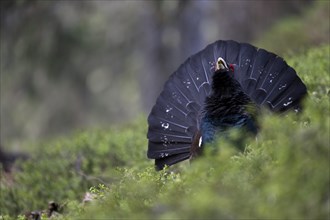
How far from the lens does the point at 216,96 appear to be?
18.7 feet

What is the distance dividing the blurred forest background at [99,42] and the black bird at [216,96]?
21.9ft

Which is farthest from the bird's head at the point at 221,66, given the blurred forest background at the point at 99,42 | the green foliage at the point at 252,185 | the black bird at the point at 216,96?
the blurred forest background at the point at 99,42

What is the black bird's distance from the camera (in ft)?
18.4

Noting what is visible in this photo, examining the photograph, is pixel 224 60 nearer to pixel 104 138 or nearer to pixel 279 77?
pixel 279 77

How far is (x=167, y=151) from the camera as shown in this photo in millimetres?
6246

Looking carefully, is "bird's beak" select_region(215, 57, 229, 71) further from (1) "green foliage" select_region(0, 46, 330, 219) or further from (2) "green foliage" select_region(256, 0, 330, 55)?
(2) "green foliage" select_region(256, 0, 330, 55)

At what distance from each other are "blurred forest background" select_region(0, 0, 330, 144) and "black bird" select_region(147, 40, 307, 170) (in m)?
6.67

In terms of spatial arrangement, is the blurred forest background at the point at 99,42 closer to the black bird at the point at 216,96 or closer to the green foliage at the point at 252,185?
the black bird at the point at 216,96

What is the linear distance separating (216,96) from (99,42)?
15692 mm

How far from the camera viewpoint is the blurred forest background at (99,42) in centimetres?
1487

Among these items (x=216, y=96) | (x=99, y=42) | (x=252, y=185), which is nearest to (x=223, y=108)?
(x=216, y=96)

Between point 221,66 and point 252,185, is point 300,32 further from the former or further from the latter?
point 252,185

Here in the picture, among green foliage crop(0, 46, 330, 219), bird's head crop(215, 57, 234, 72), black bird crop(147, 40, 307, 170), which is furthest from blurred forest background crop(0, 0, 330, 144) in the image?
green foliage crop(0, 46, 330, 219)

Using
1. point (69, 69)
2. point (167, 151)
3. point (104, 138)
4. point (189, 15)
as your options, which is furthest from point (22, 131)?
point (167, 151)
